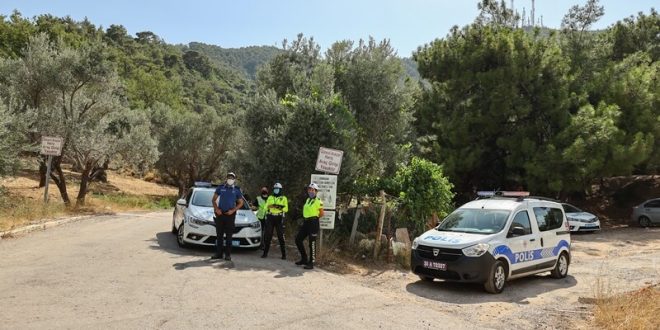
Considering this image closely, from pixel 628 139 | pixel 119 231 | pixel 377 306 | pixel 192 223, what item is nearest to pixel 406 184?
pixel 192 223

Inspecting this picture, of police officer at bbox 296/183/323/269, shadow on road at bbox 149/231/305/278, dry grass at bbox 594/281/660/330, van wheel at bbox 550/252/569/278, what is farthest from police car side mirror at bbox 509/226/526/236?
shadow on road at bbox 149/231/305/278

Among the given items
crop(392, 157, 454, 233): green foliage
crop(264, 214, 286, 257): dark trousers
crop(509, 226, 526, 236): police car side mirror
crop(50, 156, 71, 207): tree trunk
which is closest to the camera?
crop(509, 226, 526, 236): police car side mirror

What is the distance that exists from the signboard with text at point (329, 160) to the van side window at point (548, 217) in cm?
448

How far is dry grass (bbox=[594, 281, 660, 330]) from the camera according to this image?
695 centimetres

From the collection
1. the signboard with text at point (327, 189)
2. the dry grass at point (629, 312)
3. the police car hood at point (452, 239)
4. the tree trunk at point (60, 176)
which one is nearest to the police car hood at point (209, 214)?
the signboard with text at point (327, 189)

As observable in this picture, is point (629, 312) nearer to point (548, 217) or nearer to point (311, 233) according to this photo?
point (548, 217)

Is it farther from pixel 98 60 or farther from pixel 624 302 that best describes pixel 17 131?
pixel 624 302

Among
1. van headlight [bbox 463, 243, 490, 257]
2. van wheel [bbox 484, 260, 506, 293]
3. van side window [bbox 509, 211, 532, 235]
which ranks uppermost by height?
van side window [bbox 509, 211, 532, 235]

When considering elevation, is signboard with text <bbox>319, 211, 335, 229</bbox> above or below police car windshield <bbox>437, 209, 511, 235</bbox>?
→ below

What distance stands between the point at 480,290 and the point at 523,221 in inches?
70.5

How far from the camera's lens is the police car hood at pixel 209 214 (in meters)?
12.4

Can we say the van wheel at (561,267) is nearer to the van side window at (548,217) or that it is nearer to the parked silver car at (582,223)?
the van side window at (548,217)

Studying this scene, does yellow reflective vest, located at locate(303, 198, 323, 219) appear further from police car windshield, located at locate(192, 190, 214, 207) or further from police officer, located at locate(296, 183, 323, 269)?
police car windshield, located at locate(192, 190, 214, 207)

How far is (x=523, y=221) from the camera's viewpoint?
10781 millimetres
